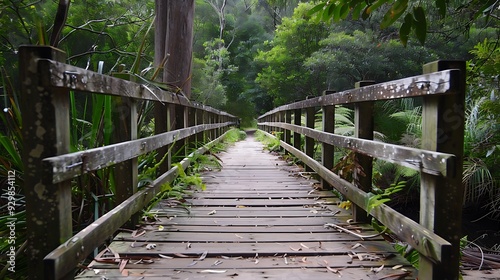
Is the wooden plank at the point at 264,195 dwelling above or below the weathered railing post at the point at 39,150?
below

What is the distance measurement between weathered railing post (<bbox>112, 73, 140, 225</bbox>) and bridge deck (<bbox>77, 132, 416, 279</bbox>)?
10.5 inches

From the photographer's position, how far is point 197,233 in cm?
262

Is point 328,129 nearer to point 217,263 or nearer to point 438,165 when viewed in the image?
point 217,263

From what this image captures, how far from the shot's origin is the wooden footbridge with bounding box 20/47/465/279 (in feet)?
5.04

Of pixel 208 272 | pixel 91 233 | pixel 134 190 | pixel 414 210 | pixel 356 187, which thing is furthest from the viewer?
pixel 414 210

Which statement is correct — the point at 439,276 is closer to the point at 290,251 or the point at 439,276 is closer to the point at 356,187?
the point at 290,251

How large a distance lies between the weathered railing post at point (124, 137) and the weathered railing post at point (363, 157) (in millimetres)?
1552

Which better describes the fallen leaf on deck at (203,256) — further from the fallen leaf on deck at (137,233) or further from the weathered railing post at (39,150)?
the weathered railing post at (39,150)

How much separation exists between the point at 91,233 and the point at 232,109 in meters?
34.3

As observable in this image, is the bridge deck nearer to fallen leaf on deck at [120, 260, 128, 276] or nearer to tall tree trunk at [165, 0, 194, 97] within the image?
fallen leaf on deck at [120, 260, 128, 276]

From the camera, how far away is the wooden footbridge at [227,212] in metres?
1.54

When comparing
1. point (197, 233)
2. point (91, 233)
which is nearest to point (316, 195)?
point (197, 233)

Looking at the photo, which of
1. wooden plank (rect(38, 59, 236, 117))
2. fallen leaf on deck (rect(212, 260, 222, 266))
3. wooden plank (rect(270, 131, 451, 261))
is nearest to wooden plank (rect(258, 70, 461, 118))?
wooden plank (rect(270, 131, 451, 261))

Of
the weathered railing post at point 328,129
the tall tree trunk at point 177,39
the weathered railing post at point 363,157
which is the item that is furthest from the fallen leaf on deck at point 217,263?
the tall tree trunk at point 177,39
